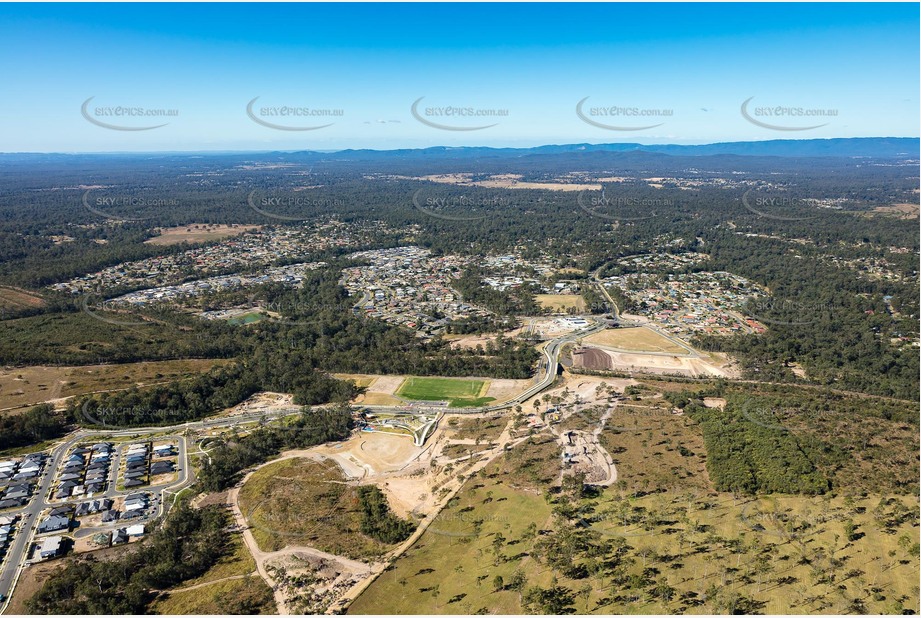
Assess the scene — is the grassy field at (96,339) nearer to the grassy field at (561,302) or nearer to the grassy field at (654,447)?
the grassy field at (561,302)

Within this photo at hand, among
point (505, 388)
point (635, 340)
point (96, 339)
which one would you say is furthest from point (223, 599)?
point (635, 340)

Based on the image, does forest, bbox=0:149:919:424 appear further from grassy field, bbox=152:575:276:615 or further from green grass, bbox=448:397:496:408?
grassy field, bbox=152:575:276:615

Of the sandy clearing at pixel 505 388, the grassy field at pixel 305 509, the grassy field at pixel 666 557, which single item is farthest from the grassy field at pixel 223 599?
the sandy clearing at pixel 505 388

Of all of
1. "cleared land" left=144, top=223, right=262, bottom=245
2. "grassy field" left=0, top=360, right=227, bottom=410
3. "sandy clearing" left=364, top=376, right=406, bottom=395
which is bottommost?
"sandy clearing" left=364, top=376, right=406, bottom=395

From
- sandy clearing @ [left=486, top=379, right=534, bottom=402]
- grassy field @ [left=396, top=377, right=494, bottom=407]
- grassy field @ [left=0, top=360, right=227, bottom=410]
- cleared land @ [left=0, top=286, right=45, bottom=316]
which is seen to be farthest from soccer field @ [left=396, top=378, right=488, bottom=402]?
cleared land @ [left=0, top=286, right=45, bottom=316]

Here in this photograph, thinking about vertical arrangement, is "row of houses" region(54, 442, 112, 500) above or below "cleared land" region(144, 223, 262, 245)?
below

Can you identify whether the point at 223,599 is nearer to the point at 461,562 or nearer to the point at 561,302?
the point at 461,562

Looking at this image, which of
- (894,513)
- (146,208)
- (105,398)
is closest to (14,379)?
(105,398)
